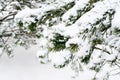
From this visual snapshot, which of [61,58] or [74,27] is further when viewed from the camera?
[61,58]

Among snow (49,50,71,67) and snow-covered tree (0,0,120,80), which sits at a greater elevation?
snow-covered tree (0,0,120,80)

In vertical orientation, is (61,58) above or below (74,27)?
below

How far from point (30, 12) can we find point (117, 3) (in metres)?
1.14

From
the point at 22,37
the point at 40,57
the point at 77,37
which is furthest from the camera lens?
the point at 22,37

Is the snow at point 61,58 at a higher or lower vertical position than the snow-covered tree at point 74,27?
lower

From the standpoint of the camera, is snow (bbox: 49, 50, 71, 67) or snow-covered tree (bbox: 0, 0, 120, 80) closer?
snow-covered tree (bbox: 0, 0, 120, 80)

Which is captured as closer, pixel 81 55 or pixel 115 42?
pixel 81 55

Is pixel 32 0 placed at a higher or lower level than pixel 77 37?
lower

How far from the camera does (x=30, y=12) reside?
3695 millimetres

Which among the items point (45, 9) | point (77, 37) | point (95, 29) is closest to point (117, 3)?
point (95, 29)

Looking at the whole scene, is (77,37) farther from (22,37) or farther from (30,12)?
(22,37)

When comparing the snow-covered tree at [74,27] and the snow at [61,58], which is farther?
the snow at [61,58]

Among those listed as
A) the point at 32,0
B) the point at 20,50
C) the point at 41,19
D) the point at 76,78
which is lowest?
the point at 20,50

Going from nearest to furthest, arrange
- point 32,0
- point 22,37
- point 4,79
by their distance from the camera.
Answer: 1. point 4,79
2. point 32,0
3. point 22,37
